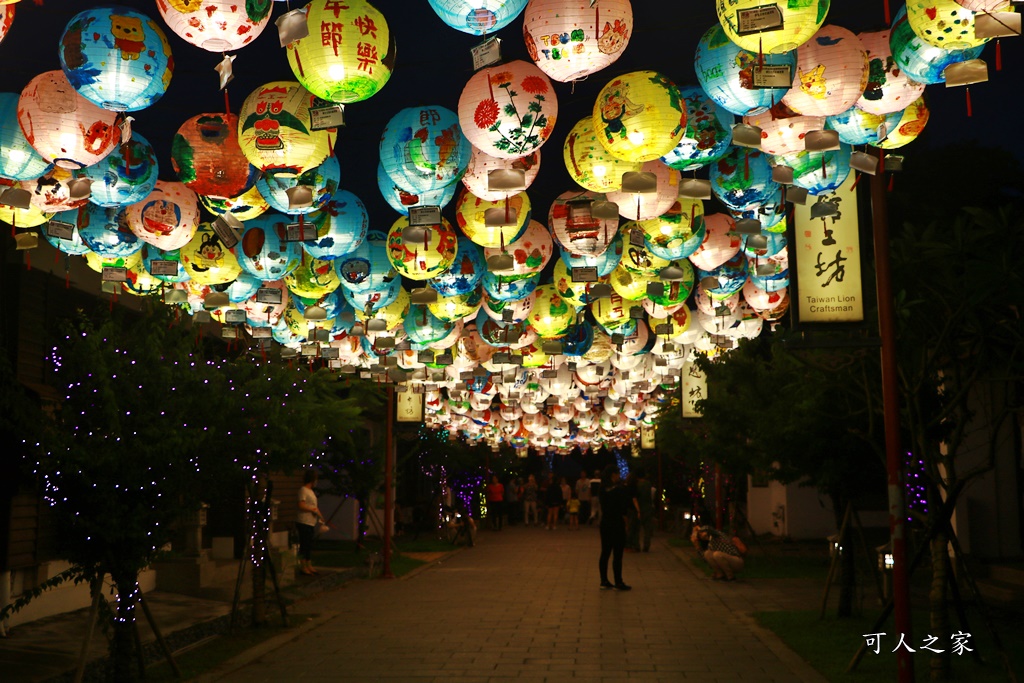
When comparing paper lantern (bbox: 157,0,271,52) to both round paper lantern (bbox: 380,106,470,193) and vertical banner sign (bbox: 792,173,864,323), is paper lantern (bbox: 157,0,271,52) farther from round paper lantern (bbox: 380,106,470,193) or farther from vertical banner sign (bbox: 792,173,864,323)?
vertical banner sign (bbox: 792,173,864,323)

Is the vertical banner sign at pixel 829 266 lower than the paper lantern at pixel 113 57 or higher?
lower

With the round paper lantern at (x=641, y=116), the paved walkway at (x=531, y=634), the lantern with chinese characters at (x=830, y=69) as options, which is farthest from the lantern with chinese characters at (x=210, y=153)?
the paved walkway at (x=531, y=634)

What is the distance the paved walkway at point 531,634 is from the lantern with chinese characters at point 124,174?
436cm

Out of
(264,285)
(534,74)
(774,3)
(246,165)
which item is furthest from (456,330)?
(774,3)

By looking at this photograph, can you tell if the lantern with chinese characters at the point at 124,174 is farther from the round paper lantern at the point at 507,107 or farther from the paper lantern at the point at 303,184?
the round paper lantern at the point at 507,107

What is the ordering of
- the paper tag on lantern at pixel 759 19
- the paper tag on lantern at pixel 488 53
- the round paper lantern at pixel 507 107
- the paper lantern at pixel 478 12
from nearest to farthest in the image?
the paper tag on lantern at pixel 759 19, the paper lantern at pixel 478 12, the paper tag on lantern at pixel 488 53, the round paper lantern at pixel 507 107

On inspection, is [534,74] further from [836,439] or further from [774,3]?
[836,439]

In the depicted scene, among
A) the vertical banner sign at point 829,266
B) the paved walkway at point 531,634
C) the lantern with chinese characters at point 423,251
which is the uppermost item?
the lantern with chinese characters at point 423,251

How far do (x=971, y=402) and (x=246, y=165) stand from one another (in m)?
13.7

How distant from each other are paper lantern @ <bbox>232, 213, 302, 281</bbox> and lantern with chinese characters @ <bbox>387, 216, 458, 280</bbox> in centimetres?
105

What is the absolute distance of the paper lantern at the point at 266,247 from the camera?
10.1 metres

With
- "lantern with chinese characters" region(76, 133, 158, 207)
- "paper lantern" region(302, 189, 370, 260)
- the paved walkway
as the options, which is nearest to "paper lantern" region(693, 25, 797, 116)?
"paper lantern" region(302, 189, 370, 260)

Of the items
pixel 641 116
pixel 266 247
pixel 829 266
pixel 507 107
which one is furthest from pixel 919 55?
pixel 266 247

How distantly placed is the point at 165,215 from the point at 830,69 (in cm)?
588
